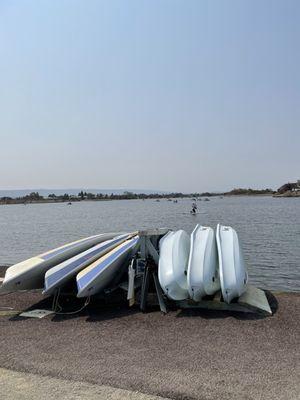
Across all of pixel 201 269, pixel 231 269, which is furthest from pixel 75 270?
pixel 231 269

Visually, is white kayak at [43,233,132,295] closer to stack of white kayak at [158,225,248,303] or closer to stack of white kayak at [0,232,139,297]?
stack of white kayak at [0,232,139,297]

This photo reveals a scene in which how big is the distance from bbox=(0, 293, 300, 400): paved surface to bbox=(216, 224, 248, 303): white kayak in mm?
346

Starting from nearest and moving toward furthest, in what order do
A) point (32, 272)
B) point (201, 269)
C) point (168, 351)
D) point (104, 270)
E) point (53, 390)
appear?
point (53, 390) → point (168, 351) → point (201, 269) → point (104, 270) → point (32, 272)

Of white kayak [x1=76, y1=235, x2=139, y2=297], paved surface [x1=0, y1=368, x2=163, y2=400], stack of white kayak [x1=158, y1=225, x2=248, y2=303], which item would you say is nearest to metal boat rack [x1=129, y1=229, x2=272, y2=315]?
stack of white kayak [x1=158, y1=225, x2=248, y2=303]

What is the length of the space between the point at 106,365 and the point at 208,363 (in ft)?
3.54

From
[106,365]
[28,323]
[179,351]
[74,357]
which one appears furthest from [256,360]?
[28,323]

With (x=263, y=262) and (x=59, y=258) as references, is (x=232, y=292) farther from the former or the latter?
(x=263, y=262)

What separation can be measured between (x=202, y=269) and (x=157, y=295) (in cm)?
85

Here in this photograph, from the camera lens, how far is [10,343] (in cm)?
523

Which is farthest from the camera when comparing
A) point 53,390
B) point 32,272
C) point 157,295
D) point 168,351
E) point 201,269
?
point 32,272

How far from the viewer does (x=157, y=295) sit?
682 centimetres

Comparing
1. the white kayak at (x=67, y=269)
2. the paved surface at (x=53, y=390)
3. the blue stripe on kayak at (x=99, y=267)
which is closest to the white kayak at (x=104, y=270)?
the blue stripe on kayak at (x=99, y=267)

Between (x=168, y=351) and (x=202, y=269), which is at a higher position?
(x=202, y=269)

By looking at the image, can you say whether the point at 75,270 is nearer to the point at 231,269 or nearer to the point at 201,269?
the point at 201,269
